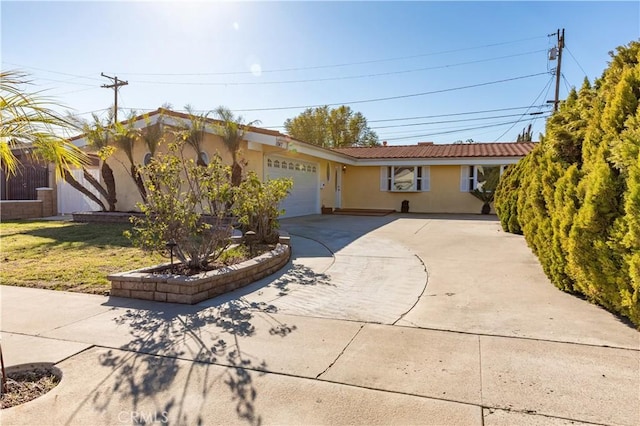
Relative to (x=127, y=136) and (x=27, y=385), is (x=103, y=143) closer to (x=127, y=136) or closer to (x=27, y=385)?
(x=127, y=136)

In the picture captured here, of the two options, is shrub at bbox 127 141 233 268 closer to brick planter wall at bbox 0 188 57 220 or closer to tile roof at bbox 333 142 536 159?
brick planter wall at bbox 0 188 57 220

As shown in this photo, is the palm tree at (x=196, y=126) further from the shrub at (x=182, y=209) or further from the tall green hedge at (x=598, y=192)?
the tall green hedge at (x=598, y=192)

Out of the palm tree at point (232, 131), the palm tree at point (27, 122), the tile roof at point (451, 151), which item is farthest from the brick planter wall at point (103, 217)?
the tile roof at point (451, 151)

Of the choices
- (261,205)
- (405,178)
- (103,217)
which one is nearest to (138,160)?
(103,217)

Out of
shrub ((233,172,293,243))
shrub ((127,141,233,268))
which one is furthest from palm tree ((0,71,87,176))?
shrub ((233,172,293,243))

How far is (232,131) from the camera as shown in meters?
12.0

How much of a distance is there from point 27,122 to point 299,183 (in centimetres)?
1304

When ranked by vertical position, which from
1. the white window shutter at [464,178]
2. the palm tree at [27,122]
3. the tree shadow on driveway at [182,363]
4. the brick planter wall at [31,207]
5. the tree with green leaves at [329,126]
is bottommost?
the tree shadow on driveway at [182,363]

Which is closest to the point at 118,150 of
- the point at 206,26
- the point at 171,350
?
the point at 206,26

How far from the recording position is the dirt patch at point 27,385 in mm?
2684

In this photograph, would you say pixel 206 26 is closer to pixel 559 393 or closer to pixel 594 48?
pixel 559 393

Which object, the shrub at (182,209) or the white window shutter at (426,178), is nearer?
the shrub at (182,209)

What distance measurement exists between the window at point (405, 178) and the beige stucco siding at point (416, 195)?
21 cm

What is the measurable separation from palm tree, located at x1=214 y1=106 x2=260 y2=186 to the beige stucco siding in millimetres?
9121
